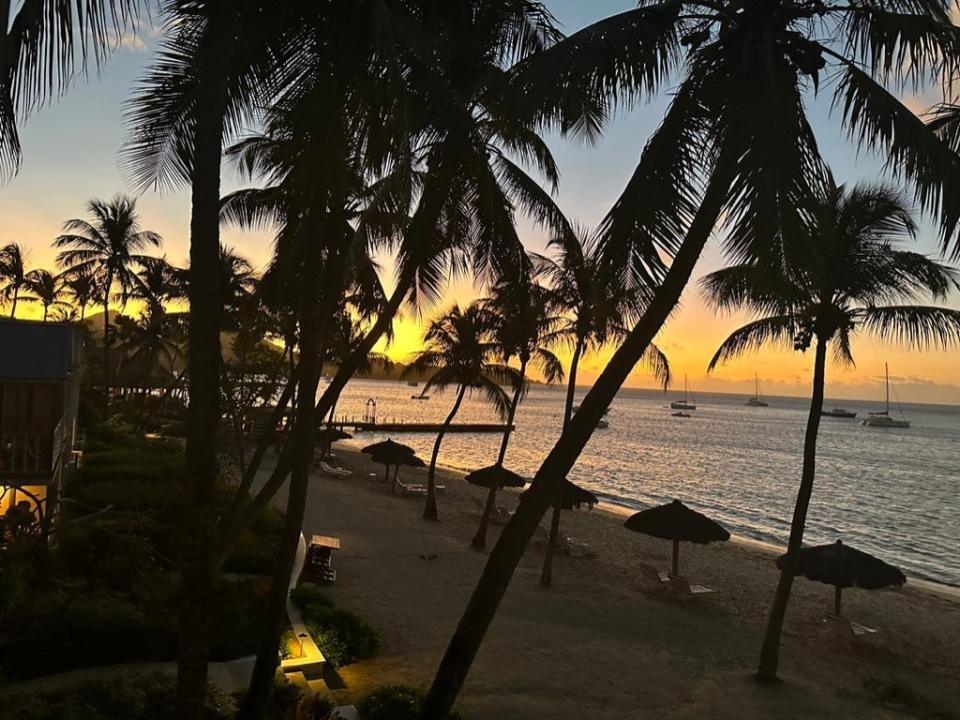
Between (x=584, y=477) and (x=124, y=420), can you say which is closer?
(x=124, y=420)

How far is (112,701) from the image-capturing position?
6.23 meters

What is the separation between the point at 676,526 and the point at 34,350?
14126mm

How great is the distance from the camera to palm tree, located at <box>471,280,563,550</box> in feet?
54.9

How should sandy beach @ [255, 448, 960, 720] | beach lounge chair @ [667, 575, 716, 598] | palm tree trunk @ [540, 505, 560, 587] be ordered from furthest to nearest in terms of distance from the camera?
beach lounge chair @ [667, 575, 716, 598], palm tree trunk @ [540, 505, 560, 587], sandy beach @ [255, 448, 960, 720]

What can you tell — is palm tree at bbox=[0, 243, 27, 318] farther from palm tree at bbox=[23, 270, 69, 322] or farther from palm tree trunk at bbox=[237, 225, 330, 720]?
palm tree trunk at bbox=[237, 225, 330, 720]

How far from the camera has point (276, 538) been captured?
46.4ft

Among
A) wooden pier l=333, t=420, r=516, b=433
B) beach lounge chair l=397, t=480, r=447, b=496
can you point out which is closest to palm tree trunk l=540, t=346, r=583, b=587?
beach lounge chair l=397, t=480, r=447, b=496

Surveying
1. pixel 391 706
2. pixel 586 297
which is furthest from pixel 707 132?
pixel 391 706

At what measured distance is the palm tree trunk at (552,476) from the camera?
5.92 metres

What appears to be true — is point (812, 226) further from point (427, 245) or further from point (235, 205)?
point (235, 205)

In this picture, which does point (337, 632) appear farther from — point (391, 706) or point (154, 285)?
point (154, 285)

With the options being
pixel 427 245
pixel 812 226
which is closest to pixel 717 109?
pixel 812 226

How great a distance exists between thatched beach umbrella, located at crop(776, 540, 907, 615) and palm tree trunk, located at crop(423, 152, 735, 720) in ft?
33.2

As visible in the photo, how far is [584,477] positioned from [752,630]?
108ft
